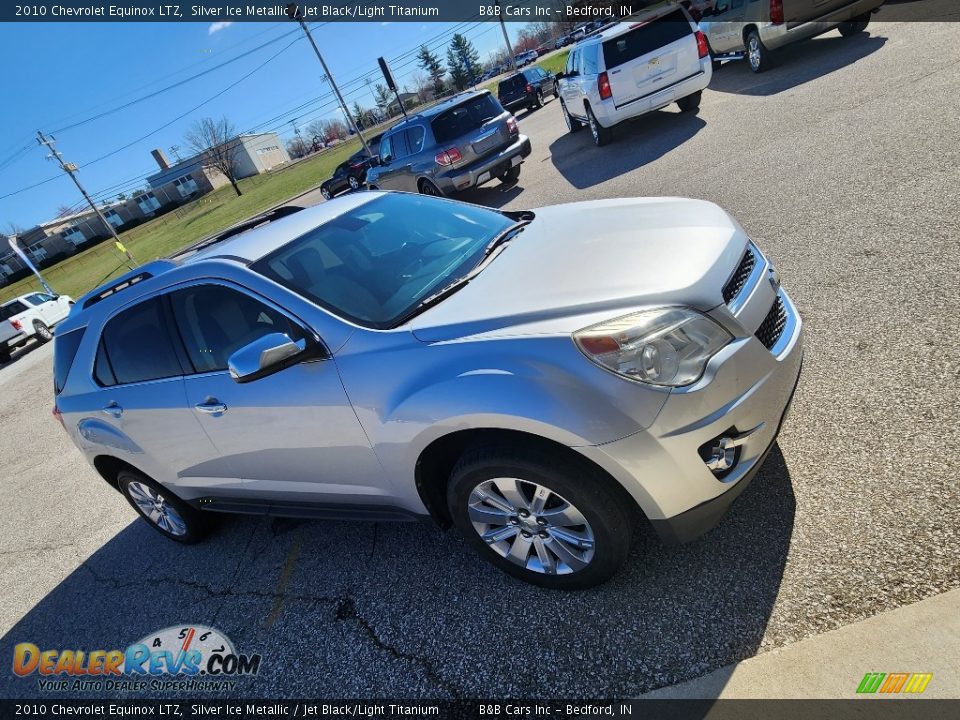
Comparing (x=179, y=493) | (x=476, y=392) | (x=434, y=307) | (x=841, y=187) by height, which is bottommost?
(x=841, y=187)

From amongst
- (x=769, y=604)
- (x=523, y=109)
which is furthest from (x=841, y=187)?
(x=523, y=109)

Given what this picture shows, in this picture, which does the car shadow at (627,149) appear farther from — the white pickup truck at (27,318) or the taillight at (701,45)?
the white pickup truck at (27,318)

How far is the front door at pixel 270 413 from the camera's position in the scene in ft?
8.63

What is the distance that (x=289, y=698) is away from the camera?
2613 mm

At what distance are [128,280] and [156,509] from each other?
173 cm

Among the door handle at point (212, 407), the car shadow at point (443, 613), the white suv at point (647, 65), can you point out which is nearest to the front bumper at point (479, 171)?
the white suv at point (647, 65)

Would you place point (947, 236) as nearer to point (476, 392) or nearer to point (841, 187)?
point (841, 187)

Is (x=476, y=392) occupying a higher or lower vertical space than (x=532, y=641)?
higher

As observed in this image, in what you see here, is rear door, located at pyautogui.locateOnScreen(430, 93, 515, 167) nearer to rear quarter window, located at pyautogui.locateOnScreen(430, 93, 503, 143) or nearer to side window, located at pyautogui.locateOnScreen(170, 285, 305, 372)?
rear quarter window, located at pyautogui.locateOnScreen(430, 93, 503, 143)

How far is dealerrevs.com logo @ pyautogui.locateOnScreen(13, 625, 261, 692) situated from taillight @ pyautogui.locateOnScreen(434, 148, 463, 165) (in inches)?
326

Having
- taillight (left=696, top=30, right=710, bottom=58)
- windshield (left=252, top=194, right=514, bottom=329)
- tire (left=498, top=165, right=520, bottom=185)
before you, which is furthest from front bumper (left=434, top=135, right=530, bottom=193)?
windshield (left=252, top=194, right=514, bottom=329)

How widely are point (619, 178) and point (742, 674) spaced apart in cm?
746

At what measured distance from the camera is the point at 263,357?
2.39m

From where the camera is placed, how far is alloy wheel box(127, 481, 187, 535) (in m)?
3.98
